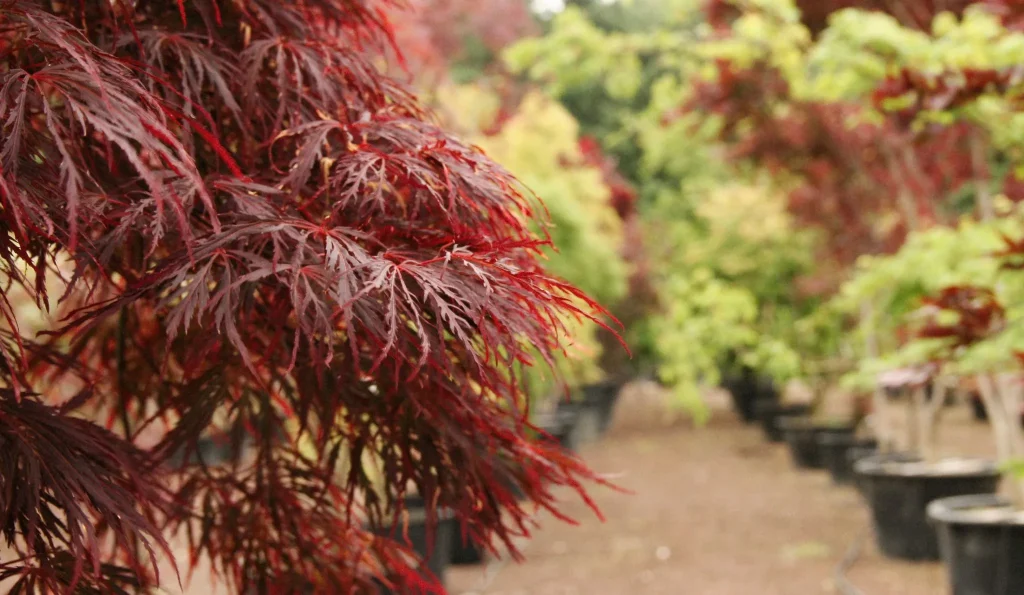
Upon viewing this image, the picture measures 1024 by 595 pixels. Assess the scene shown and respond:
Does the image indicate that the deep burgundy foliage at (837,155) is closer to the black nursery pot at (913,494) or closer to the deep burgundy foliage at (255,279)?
the black nursery pot at (913,494)

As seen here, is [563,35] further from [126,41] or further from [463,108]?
[126,41]

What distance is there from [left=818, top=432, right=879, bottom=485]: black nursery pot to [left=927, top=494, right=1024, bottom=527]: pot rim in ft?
13.2

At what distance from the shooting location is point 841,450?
1062cm

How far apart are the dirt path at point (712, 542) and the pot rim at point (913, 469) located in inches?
23.2

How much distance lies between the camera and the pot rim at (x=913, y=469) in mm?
6922

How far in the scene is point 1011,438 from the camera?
608 cm

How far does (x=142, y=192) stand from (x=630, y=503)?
918 centimetres

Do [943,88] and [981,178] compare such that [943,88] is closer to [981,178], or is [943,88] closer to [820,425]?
[981,178]

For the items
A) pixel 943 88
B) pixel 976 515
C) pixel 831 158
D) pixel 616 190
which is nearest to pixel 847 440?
pixel 831 158

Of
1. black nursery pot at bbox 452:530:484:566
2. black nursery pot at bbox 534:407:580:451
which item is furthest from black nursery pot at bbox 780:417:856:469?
black nursery pot at bbox 452:530:484:566

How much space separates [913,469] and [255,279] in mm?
6903

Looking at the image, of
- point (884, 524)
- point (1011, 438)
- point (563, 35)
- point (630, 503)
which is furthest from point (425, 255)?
point (630, 503)

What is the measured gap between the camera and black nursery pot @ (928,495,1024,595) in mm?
5293

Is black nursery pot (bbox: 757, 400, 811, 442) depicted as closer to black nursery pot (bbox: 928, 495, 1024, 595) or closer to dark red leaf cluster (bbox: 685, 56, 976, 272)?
dark red leaf cluster (bbox: 685, 56, 976, 272)
